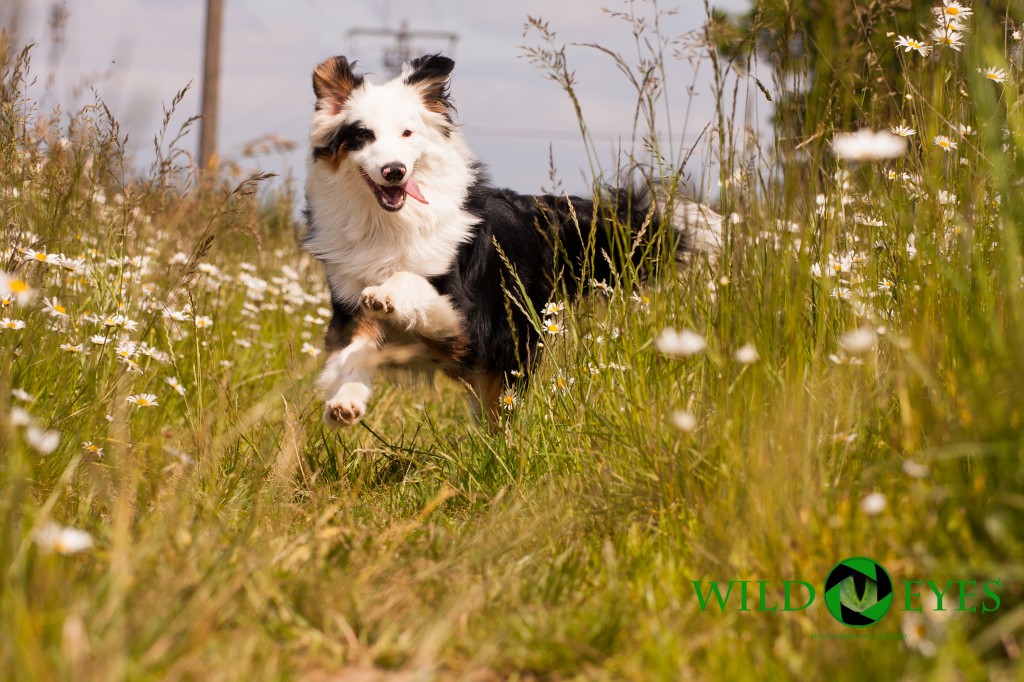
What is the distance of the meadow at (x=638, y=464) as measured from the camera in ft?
5.35

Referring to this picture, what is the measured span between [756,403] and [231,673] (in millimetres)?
1291

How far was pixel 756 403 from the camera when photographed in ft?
7.26

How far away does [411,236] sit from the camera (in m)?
4.05

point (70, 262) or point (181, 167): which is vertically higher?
point (181, 167)

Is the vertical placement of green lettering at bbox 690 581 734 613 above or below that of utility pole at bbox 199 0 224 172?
below

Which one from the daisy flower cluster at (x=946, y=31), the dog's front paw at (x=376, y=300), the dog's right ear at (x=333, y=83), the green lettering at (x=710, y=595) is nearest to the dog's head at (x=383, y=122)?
the dog's right ear at (x=333, y=83)

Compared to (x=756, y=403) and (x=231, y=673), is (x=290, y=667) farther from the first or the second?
(x=756, y=403)

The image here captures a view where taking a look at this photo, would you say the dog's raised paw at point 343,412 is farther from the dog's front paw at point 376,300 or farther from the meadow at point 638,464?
the dog's front paw at point 376,300

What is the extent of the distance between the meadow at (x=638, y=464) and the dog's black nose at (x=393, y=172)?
61 centimetres

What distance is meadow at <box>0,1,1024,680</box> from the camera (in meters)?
1.63

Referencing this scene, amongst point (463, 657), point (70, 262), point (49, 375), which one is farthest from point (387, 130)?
point (463, 657)

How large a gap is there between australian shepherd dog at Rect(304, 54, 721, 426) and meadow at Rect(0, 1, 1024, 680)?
1.37 ft

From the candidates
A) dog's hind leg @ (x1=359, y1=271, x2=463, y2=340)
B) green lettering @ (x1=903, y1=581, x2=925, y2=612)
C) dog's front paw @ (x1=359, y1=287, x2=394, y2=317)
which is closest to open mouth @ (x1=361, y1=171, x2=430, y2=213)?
dog's hind leg @ (x1=359, y1=271, x2=463, y2=340)

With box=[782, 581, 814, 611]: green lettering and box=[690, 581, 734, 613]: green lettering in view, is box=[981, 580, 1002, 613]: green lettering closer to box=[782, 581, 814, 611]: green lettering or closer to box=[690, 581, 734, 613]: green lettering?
box=[782, 581, 814, 611]: green lettering
